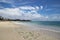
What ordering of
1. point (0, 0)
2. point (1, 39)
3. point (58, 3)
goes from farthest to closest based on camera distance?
point (0, 0) → point (58, 3) → point (1, 39)

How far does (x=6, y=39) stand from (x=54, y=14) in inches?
98.0

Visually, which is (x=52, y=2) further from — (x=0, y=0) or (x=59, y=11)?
(x=0, y=0)

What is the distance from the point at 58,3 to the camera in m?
4.36

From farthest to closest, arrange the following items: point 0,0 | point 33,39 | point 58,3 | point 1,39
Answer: point 0,0 → point 58,3 → point 33,39 → point 1,39

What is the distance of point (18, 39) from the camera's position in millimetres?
3107

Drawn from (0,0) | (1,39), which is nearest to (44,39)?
(1,39)

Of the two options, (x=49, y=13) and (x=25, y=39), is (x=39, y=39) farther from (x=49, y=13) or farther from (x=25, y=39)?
(x=49, y=13)

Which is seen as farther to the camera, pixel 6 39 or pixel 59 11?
pixel 59 11

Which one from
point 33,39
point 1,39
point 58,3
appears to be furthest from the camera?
point 58,3

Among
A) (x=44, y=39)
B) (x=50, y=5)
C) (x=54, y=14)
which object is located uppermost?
(x=50, y=5)

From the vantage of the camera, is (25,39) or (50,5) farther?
(50,5)

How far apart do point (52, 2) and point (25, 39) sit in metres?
2.03

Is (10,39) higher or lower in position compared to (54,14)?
lower

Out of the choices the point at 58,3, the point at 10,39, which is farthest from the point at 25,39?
the point at 58,3
